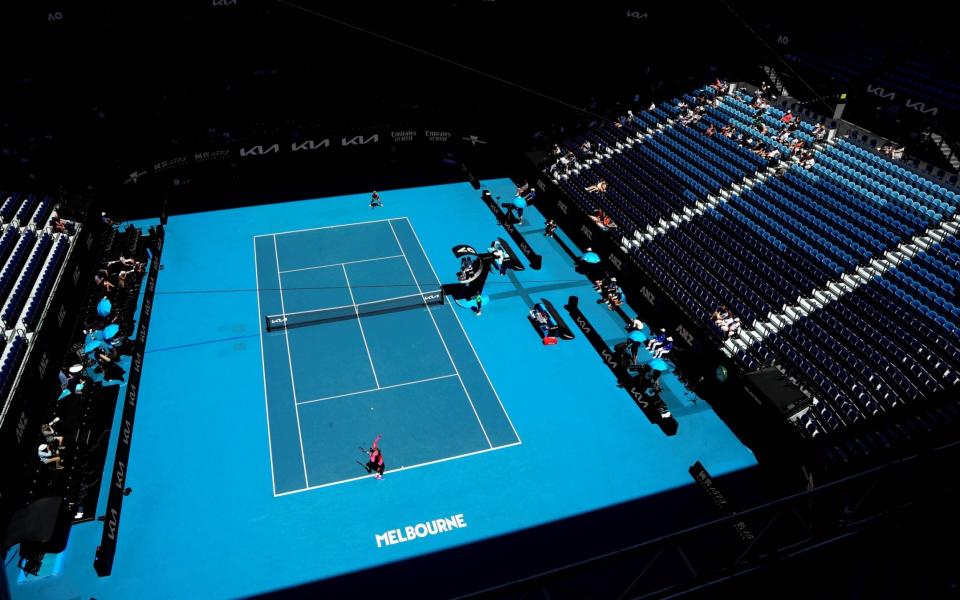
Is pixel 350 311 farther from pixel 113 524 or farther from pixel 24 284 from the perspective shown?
pixel 24 284

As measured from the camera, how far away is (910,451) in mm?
16641

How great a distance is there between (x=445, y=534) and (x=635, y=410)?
7.71 m

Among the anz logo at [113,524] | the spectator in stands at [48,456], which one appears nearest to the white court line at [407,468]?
the anz logo at [113,524]

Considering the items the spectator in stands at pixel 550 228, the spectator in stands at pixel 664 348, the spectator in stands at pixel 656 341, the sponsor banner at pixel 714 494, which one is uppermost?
the spectator in stands at pixel 550 228

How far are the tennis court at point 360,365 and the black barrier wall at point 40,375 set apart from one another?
260 inches

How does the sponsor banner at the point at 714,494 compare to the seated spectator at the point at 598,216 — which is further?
the seated spectator at the point at 598,216

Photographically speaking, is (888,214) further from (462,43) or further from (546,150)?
(462,43)

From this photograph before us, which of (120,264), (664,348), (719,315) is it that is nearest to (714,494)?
(664,348)

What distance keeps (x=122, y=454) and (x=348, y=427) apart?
612cm

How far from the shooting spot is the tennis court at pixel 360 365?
60.8 feet

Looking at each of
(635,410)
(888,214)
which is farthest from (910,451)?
(888,214)

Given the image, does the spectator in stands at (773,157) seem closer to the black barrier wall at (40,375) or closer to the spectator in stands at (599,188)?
the spectator in stands at (599,188)

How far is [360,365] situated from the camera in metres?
21.7

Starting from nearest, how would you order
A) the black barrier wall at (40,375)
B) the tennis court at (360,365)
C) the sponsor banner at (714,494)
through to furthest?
1. the sponsor banner at (714,494)
2. the black barrier wall at (40,375)
3. the tennis court at (360,365)
